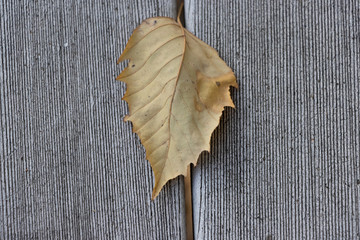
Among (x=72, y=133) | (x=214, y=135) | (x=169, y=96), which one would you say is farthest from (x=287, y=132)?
(x=72, y=133)

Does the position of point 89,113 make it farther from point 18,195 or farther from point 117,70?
point 18,195

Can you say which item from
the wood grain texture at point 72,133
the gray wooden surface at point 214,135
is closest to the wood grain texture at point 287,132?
the gray wooden surface at point 214,135

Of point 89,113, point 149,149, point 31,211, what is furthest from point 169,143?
point 31,211

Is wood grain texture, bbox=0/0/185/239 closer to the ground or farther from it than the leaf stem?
farther from it

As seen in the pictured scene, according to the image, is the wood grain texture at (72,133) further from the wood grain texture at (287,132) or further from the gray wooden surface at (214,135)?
the wood grain texture at (287,132)

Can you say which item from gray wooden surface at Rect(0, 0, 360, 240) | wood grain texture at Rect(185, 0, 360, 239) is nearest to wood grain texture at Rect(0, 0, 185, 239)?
gray wooden surface at Rect(0, 0, 360, 240)

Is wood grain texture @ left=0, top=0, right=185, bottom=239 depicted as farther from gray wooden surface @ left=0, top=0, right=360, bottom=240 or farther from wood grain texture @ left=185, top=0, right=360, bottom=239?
wood grain texture @ left=185, top=0, right=360, bottom=239
